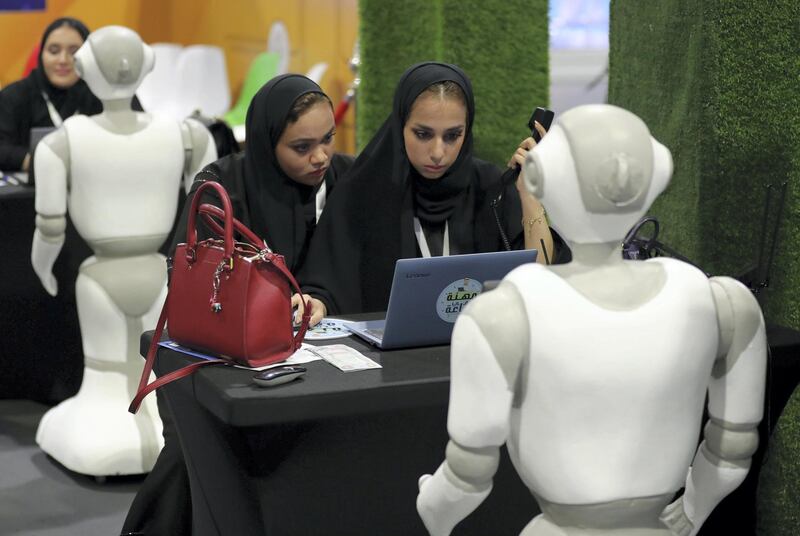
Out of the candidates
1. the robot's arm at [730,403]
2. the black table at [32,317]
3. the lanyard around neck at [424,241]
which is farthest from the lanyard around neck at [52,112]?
the robot's arm at [730,403]

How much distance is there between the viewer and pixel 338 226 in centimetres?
307

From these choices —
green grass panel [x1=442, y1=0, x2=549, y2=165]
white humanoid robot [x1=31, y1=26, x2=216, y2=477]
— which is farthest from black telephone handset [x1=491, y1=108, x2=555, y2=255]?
green grass panel [x1=442, y1=0, x2=549, y2=165]

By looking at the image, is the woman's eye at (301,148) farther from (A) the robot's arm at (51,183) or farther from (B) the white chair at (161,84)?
(B) the white chair at (161,84)

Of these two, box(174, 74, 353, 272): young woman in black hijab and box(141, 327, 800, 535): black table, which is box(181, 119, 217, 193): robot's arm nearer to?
box(174, 74, 353, 272): young woman in black hijab

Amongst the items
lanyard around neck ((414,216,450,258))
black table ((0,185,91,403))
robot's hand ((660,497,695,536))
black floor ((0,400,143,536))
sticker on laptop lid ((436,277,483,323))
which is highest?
sticker on laptop lid ((436,277,483,323))

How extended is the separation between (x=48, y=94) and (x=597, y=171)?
13.9ft

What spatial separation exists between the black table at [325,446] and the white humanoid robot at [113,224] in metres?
1.43

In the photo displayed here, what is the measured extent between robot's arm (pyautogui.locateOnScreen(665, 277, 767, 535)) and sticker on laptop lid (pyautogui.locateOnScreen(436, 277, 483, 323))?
0.67 m

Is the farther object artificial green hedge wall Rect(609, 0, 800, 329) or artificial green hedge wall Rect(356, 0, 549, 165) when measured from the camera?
artificial green hedge wall Rect(356, 0, 549, 165)

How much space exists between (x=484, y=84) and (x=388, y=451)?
2.46 m

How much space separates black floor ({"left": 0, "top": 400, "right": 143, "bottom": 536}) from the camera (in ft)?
11.9

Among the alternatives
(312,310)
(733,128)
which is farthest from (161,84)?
(733,128)

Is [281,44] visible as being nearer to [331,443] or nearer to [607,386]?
[331,443]

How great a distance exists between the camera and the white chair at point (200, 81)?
915 centimetres
